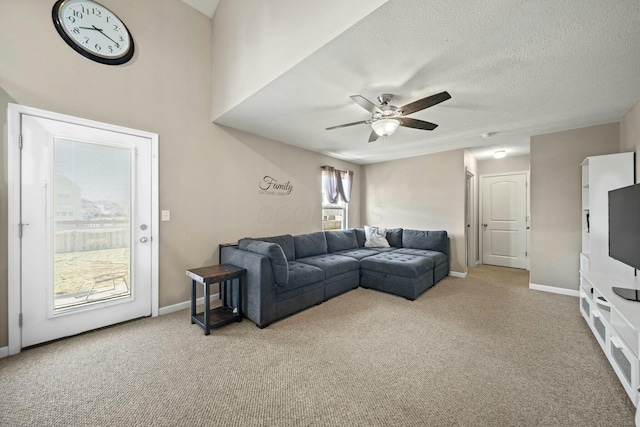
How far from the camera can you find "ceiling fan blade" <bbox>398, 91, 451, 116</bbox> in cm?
209

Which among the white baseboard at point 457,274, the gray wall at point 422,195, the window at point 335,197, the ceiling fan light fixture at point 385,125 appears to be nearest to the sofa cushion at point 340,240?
the window at point 335,197

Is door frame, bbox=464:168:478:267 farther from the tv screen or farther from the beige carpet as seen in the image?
the tv screen

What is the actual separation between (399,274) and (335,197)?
242 centimetres

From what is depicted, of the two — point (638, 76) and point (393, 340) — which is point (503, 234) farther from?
point (393, 340)

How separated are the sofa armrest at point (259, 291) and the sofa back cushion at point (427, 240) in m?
3.30

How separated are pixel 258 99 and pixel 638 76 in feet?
11.9

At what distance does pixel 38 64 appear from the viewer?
7.34 feet

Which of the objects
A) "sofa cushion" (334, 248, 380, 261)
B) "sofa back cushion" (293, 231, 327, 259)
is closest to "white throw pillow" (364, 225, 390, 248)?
"sofa cushion" (334, 248, 380, 261)

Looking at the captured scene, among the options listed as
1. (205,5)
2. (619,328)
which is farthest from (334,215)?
(619,328)

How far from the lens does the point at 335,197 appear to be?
5496 millimetres

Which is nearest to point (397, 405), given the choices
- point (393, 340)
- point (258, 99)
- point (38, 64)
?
point (393, 340)

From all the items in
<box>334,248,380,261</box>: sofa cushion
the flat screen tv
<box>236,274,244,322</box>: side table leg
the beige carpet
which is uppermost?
the flat screen tv

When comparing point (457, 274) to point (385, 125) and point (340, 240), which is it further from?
point (385, 125)

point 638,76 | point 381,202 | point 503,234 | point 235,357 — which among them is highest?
point 638,76
